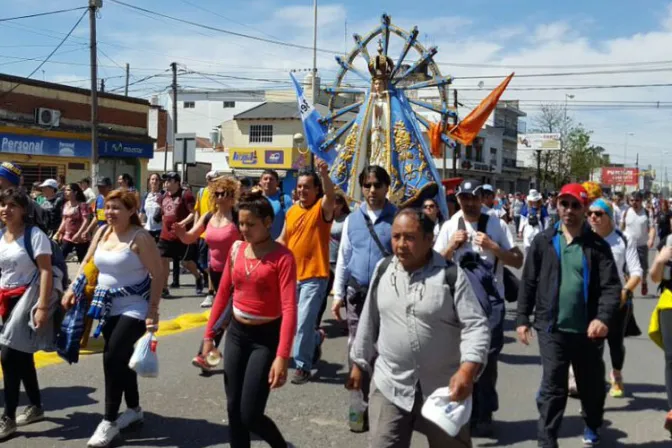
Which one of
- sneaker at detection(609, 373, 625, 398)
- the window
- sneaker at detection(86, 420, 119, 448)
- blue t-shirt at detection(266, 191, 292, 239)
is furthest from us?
the window

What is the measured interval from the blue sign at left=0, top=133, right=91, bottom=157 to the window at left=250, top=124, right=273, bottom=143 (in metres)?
20.9

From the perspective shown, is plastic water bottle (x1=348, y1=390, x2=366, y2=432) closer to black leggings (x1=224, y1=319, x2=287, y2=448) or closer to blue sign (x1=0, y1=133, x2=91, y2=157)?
black leggings (x1=224, y1=319, x2=287, y2=448)

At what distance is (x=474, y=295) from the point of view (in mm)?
3514

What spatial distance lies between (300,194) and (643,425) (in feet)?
11.1

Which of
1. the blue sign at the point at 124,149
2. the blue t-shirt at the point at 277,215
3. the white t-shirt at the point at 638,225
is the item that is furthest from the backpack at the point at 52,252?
the blue sign at the point at 124,149

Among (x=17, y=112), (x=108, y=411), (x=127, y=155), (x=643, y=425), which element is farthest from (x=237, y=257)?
(x=127, y=155)

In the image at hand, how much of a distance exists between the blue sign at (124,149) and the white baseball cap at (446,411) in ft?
96.0

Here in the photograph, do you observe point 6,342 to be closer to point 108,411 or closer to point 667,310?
point 108,411

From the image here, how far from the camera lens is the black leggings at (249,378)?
4184 millimetres

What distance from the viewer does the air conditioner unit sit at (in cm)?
2748

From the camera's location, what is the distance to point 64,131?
1126 inches

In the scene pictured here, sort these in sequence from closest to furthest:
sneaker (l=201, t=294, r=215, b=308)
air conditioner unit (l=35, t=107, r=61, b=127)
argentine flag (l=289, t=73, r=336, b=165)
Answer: sneaker (l=201, t=294, r=215, b=308) < argentine flag (l=289, t=73, r=336, b=165) < air conditioner unit (l=35, t=107, r=61, b=127)

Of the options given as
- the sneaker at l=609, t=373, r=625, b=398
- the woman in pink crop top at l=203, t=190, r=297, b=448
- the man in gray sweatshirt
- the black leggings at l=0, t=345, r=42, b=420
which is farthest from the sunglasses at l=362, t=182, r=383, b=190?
the sneaker at l=609, t=373, r=625, b=398

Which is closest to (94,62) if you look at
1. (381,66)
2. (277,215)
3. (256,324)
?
(381,66)
